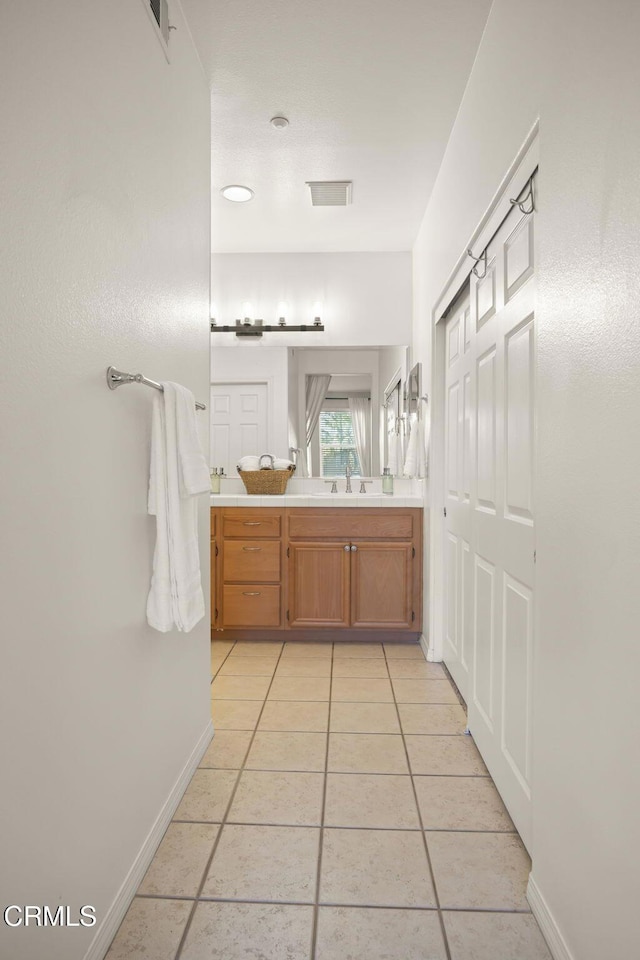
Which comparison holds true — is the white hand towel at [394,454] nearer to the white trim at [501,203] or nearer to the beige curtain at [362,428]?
the beige curtain at [362,428]

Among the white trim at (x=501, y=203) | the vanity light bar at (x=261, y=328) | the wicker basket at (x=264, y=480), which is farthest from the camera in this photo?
the vanity light bar at (x=261, y=328)

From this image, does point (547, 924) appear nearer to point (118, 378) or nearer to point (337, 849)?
point (337, 849)

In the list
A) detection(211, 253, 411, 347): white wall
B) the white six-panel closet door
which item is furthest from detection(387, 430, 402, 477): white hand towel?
the white six-panel closet door

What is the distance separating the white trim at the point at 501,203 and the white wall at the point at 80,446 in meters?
1.00

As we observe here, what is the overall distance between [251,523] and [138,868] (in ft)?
7.01

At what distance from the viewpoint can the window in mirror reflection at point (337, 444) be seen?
12.9 ft

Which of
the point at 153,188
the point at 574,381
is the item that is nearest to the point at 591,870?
the point at 574,381

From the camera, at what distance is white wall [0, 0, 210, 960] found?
91 cm

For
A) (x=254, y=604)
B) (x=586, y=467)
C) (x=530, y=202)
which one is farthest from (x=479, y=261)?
(x=254, y=604)

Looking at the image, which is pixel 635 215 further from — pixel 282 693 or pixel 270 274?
pixel 270 274

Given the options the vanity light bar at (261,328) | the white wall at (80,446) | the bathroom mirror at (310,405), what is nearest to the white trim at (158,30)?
the white wall at (80,446)

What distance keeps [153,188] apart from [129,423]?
2.25ft

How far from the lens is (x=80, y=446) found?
1.14 m

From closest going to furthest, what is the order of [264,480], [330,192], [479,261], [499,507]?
1. [499,507]
2. [479,261]
3. [330,192]
4. [264,480]
